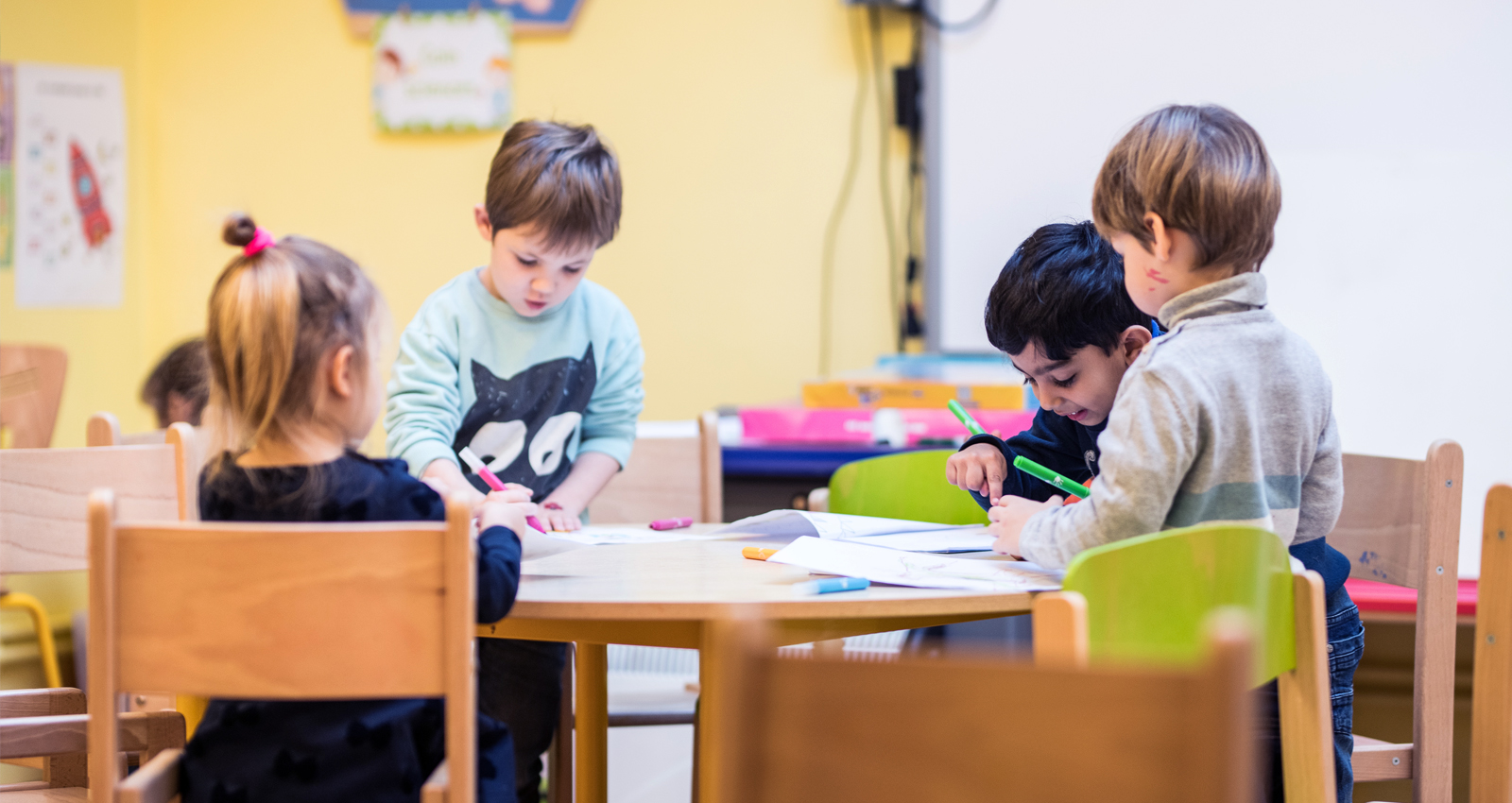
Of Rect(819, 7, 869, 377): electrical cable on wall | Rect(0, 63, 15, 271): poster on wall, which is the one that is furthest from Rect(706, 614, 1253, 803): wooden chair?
Rect(0, 63, 15, 271): poster on wall

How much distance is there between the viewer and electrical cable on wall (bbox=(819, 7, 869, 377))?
8.02 feet

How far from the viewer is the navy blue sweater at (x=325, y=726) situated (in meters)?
0.88

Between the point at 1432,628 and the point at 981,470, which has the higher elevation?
the point at 981,470

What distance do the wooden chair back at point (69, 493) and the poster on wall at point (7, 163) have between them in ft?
4.64

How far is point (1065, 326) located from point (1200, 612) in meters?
0.42

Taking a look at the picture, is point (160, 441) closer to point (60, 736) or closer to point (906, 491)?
point (60, 736)

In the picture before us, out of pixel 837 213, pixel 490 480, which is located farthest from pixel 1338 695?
pixel 837 213

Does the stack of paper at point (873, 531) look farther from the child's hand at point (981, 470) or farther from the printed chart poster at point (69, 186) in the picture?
the printed chart poster at point (69, 186)

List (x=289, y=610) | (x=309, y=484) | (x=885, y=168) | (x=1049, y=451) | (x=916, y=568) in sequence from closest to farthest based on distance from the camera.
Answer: (x=289, y=610), (x=309, y=484), (x=916, y=568), (x=1049, y=451), (x=885, y=168)

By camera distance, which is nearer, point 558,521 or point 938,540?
point 938,540

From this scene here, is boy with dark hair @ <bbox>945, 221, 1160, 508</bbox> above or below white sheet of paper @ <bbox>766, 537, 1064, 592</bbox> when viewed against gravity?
above

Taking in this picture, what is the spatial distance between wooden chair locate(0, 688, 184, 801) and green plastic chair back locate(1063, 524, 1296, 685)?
0.83 metres

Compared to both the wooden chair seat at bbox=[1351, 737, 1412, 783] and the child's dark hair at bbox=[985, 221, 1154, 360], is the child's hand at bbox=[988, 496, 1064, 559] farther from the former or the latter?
the wooden chair seat at bbox=[1351, 737, 1412, 783]

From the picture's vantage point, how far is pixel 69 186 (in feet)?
8.56
